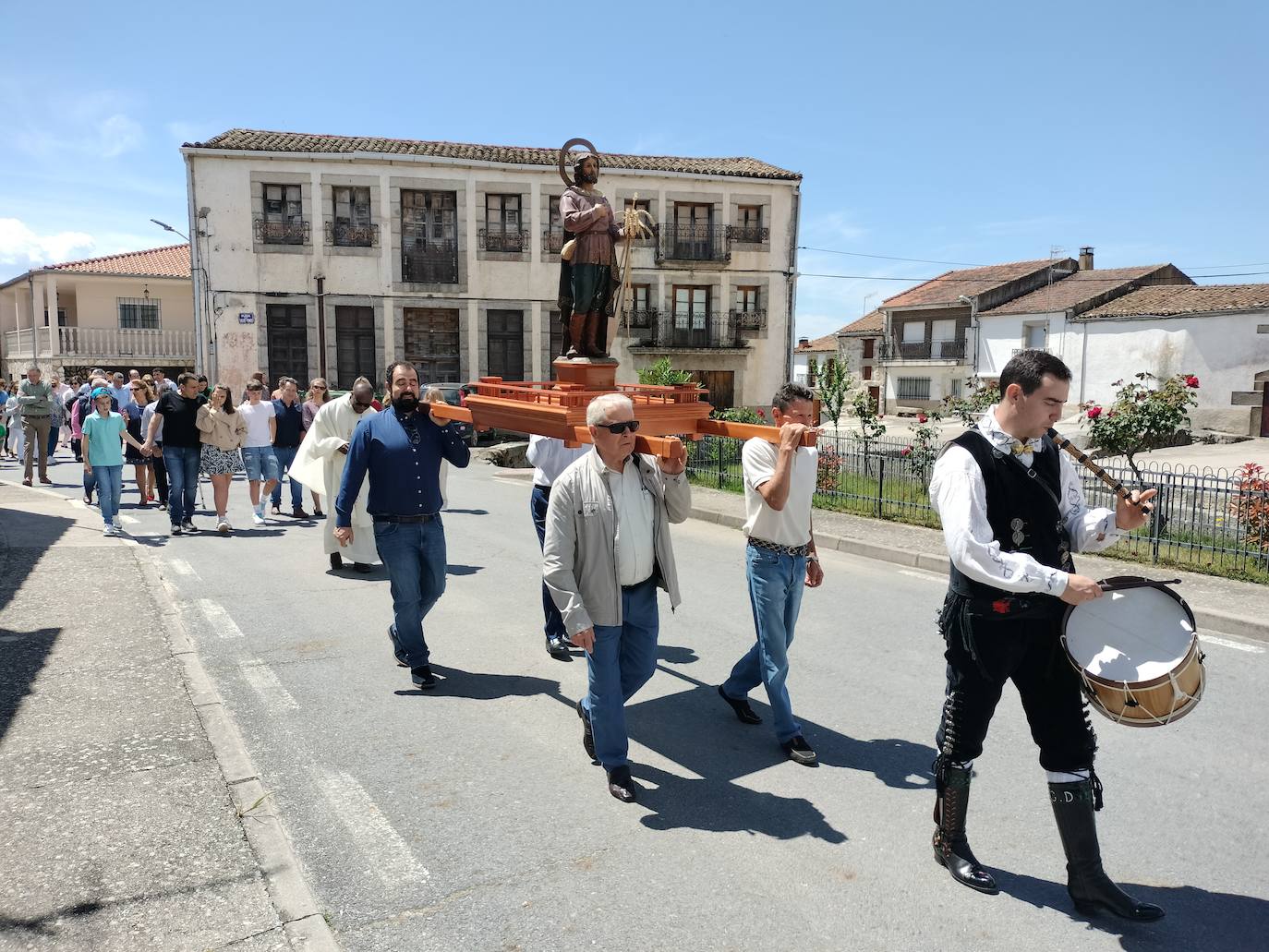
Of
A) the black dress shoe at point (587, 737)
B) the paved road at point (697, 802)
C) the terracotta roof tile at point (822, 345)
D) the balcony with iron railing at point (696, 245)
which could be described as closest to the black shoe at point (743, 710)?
the paved road at point (697, 802)

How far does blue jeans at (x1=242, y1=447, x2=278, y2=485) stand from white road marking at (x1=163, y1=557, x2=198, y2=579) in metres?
2.38

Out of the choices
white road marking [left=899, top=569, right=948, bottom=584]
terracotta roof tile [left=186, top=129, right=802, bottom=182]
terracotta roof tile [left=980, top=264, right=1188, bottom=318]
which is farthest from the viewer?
terracotta roof tile [left=980, top=264, right=1188, bottom=318]

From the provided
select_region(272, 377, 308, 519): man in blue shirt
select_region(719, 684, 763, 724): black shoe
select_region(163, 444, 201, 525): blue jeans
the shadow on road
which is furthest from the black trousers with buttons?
select_region(272, 377, 308, 519): man in blue shirt

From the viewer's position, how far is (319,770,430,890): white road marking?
3.42 meters

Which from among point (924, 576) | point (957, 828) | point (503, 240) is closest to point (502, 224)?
point (503, 240)

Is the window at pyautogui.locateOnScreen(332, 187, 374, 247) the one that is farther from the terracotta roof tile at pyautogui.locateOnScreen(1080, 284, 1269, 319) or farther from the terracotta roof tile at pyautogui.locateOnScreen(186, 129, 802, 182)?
the terracotta roof tile at pyautogui.locateOnScreen(1080, 284, 1269, 319)

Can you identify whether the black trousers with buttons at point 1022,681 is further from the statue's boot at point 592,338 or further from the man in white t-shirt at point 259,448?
the man in white t-shirt at point 259,448

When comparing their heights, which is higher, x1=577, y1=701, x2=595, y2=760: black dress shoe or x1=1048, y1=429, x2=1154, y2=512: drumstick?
x1=1048, y1=429, x2=1154, y2=512: drumstick

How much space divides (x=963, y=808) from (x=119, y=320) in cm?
3489

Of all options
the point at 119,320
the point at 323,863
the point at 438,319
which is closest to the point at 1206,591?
the point at 323,863

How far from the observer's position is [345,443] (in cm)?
870

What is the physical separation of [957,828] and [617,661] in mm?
1540

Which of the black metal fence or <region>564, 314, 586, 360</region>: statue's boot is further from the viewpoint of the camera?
the black metal fence

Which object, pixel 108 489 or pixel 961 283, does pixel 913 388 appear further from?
pixel 108 489
